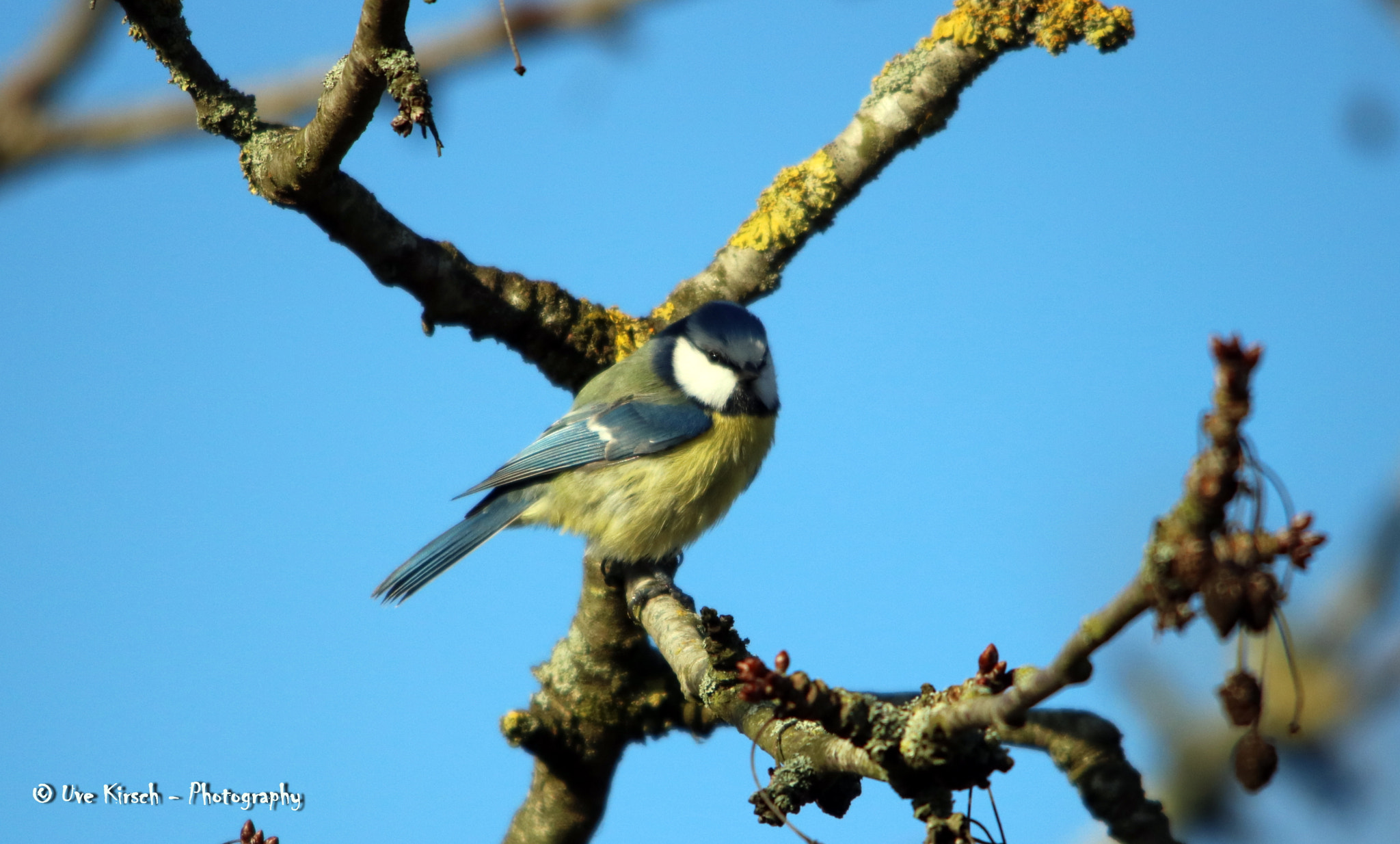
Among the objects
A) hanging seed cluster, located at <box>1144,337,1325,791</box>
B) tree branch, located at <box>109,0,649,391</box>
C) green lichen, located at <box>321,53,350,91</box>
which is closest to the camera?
hanging seed cluster, located at <box>1144,337,1325,791</box>

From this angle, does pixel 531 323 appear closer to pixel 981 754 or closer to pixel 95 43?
pixel 981 754

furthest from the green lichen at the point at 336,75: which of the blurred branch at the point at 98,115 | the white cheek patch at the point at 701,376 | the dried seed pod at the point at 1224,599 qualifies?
the blurred branch at the point at 98,115

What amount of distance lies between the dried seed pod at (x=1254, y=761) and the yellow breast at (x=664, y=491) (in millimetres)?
2723

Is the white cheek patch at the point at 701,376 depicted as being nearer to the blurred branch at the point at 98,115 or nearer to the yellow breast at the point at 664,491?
the yellow breast at the point at 664,491

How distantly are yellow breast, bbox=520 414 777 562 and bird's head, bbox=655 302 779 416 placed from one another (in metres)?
0.08

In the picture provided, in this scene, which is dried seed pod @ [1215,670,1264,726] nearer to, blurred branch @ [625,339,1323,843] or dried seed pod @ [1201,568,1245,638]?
blurred branch @ [625,339,1323,843]

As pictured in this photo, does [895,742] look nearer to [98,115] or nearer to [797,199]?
[797,199]

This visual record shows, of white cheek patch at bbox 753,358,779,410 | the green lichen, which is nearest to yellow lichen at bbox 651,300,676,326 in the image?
white cheek patch at bbox 753,358,779,410

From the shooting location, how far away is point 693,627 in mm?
2912

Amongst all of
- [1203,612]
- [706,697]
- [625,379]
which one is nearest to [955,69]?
[625,379]

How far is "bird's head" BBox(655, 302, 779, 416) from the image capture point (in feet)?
13.0

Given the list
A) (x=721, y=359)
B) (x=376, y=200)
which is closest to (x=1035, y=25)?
(x=721, y=359)

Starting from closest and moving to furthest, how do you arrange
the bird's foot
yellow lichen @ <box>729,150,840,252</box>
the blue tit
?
1. the bird's foot
2. yellow lichen @ <box>729,150,840,252</box>
3. the blue tit

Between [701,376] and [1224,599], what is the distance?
3085mm
